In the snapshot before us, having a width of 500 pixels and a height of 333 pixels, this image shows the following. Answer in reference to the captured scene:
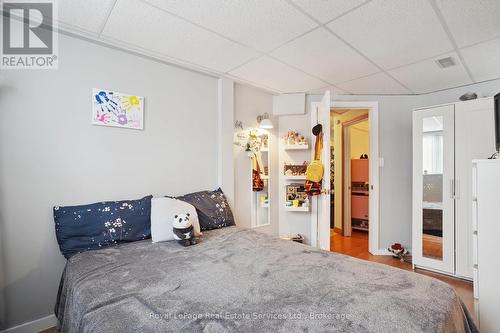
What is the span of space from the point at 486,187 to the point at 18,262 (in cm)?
344

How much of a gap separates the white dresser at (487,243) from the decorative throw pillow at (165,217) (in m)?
2.17

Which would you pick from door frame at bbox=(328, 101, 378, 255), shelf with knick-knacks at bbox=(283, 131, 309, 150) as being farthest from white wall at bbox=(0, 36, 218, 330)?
door frame at bbox=(328, 101, 378, 255)

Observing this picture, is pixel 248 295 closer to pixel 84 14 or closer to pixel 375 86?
pixel 84 14

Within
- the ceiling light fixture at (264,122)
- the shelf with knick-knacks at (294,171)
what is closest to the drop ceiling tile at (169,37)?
the ceiling light fixture at (264,122)

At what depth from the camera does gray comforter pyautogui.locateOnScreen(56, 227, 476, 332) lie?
3.05 ft

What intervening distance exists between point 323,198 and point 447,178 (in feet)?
4.82

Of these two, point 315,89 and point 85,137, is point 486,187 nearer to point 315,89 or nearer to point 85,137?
point 315,89

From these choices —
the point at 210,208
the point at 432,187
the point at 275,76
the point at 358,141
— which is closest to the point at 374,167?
the point at 432,187

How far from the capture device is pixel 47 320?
185cm

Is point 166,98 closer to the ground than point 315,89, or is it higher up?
closer to the ground

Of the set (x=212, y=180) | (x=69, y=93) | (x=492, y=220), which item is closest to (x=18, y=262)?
(x=69, y=93)

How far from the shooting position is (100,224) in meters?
1.87

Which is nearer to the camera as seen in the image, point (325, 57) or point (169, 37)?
point (169, 37)

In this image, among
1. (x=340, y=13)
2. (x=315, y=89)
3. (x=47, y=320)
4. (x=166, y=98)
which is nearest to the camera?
(x=340, y=13)
